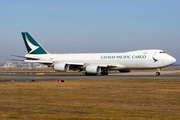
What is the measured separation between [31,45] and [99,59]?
16.3 m

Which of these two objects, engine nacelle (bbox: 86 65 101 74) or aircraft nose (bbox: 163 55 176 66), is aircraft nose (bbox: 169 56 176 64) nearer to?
aircraft nose (bbox: 163 55 176 66)

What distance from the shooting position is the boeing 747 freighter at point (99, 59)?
47250 millimetres

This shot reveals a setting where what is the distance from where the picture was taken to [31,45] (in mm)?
57375

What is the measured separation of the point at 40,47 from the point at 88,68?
14.6 metres

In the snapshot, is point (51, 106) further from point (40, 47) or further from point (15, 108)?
point (40, 47)

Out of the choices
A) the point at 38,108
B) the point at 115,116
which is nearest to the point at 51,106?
the point at 38,108

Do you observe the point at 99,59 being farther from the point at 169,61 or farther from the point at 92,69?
the point at 169,61

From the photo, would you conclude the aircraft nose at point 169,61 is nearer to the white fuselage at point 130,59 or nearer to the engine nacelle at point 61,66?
the white fuselage at point 130,59

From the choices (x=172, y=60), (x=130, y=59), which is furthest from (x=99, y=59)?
(x=172, y=60)

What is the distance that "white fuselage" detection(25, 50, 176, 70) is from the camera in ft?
154

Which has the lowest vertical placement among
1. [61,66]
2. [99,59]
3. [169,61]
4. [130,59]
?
[61,66]

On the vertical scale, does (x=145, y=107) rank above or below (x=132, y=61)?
below

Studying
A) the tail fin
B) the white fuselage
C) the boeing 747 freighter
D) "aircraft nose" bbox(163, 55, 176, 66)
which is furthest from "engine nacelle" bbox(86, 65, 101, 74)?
the tail fin

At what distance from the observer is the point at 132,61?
48156mm
